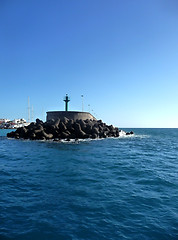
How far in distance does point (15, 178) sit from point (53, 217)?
450 cm

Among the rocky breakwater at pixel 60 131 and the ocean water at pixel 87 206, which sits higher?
the rocky breakwater at pixel 60 131

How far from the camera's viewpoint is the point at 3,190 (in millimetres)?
6738

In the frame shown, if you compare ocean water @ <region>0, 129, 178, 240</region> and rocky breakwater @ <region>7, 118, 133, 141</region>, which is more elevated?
rocky breakwater @ <region>7, 118, 133, 141</region>

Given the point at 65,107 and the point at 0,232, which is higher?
the point at 65,107

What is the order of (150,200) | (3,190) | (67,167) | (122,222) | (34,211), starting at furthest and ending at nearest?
(67,167)
(3,190)
(150,200)
(34,211)
(122,222)

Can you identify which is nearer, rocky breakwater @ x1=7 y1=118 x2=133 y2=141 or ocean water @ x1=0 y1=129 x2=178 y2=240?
ocean water @ x1=0 y1=129 x2=178 y2=240

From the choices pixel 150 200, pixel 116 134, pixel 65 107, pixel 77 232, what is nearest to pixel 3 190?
pixel 77 232

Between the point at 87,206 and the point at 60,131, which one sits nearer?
the point at 87,206

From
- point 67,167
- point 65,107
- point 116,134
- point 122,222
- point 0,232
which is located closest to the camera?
point 0,232

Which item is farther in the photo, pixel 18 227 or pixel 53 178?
pixel 53 178

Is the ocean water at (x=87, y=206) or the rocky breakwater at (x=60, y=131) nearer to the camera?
the ocean water at (x=87, y=206)

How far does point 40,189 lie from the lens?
678cm

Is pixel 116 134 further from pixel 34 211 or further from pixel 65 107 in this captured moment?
pixel 34 211

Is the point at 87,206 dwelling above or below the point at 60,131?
below
